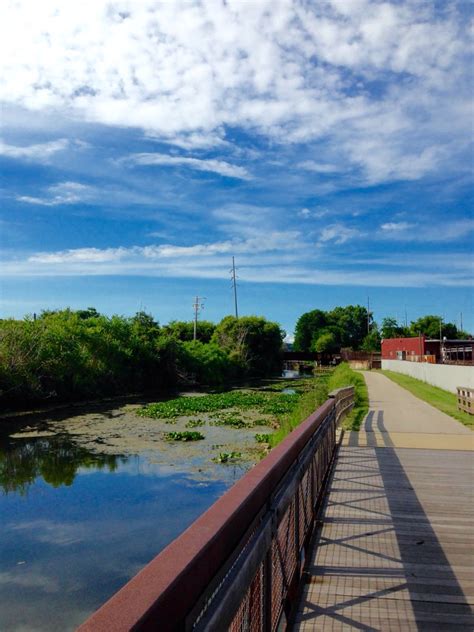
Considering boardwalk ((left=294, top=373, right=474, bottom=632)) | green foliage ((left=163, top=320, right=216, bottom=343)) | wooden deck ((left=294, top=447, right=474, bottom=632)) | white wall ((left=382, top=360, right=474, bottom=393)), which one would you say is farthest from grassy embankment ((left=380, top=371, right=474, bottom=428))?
green foliage ((left=163, top=320, right=216, bottom=343))

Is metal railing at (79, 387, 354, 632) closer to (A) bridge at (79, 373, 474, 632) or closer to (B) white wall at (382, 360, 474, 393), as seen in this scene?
(A) bridge at (79, 373, 474, 632)

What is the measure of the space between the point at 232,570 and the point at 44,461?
16361 mm

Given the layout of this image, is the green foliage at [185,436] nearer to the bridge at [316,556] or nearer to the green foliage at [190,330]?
the bridge at [316,556]

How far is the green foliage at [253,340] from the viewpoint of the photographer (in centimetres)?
7106

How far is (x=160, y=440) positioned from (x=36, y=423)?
27.8ft

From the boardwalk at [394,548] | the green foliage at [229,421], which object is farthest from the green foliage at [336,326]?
the boardwalk at [394,548]

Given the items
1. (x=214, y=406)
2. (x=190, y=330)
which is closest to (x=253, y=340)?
(x=190, y=330)

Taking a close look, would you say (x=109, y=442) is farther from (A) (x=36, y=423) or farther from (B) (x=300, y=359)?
(B) (x=300, y=359)

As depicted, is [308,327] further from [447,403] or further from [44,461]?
[44,461]

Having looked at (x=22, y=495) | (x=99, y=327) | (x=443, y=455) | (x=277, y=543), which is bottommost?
(x=22, y=495)

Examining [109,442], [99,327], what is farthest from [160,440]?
[99,327]

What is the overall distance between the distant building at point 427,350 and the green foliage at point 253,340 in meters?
15.5

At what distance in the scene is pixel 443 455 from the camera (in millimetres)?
10258

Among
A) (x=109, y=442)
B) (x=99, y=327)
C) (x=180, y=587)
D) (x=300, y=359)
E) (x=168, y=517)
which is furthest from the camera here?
(x=300, y=359)
